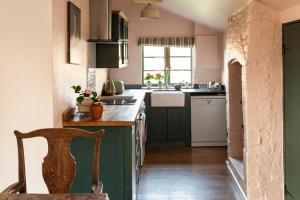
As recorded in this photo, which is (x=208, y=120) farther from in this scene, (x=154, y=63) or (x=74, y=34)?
(x=74, y=34)

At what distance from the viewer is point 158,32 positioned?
22.8 feet

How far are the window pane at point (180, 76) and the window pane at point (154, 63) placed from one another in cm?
25

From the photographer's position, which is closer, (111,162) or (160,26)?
(111,162)

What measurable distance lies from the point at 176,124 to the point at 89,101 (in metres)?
2.87

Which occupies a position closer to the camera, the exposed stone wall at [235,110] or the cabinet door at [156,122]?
the exposed stone wall at [235,110]

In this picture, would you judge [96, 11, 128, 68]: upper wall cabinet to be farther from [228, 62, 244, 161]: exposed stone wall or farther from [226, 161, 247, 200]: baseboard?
[226, 161, 247, 200]: baseboard

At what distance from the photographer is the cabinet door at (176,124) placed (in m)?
6.38

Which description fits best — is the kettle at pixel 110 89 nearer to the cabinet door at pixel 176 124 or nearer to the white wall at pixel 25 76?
the cabinet door at pixel 176 124

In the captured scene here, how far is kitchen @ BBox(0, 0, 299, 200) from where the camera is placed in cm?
306

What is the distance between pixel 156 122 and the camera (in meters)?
6.38

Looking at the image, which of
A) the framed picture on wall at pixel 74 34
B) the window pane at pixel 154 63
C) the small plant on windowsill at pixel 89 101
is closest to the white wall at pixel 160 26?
the window pane at pixel 154 63

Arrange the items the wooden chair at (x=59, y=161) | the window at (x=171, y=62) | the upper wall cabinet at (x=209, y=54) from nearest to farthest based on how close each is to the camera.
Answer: the wooden chair at (x=59, y=161) → the upper wall cabinet at (x=209, y=54) → the window at (x=171, y=62)

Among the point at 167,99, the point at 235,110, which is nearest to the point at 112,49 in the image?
the point at 167,99

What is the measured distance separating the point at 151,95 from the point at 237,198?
276 cm
